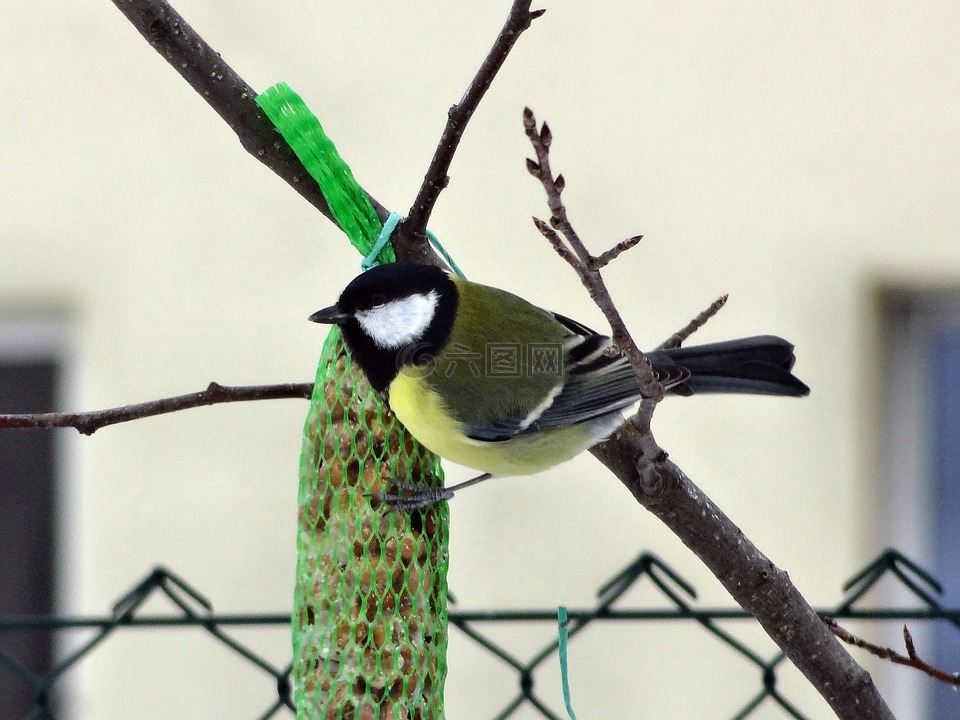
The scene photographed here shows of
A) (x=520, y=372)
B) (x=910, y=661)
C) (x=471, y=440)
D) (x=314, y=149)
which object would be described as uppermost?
(x=314, y=149)

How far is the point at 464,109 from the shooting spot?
1.34m

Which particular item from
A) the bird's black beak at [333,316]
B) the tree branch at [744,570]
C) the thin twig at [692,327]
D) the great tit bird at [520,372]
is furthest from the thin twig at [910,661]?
the bird's black beak at [333,316]

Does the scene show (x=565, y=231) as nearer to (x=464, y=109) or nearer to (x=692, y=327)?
(x=464, y=109)

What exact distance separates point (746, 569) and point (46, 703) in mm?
1056

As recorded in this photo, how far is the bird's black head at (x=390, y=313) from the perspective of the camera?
5.14 ft

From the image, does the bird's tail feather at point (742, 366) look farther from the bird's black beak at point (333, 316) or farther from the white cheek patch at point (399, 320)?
the bird's black beak at point (333, 316)

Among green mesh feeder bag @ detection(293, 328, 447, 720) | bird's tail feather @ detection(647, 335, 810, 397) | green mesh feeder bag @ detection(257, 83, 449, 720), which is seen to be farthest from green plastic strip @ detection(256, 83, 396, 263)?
bird's tail feather @ detection(647, 335, 810, 397)

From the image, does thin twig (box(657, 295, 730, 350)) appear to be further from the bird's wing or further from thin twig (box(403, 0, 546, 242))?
thin twig (box(403, 0, 546, 242))

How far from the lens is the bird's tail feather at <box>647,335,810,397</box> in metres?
1.83

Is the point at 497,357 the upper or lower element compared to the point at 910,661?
upper

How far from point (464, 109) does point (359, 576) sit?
619 mm

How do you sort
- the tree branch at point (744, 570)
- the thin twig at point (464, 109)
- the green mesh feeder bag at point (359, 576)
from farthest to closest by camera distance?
1. the green mesh feeder bag at point (359, 576)
2. the tree branch at point (744, 570)
3. the thin twig at point (464, 109)

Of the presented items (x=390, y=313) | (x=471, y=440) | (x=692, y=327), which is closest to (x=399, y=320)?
(x=390, y=313)

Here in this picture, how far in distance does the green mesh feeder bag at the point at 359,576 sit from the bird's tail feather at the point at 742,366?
48 cm
